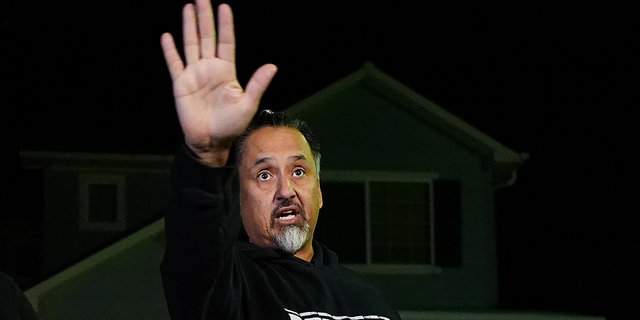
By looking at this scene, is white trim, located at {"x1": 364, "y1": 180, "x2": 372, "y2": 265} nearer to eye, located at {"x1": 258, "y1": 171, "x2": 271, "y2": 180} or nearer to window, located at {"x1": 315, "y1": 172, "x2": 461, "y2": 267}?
window, located at {"x1": 315, "y1": 172, "x2": 461, "y2": 267}

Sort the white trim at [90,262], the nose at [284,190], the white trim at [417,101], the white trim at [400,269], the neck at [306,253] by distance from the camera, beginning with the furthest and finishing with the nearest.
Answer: the white trim at [417,101] → the white trim at [400,269] → the white trim at [90,262] → the neck at [306,253] → the nose at [284,190]

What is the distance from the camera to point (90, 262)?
962 centimetres

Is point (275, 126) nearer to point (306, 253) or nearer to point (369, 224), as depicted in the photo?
point (306, 253)

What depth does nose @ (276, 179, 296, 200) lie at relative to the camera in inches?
103

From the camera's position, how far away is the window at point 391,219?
10.1 meters

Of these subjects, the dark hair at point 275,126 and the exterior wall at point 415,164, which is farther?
A: the exterior wall at point 415,164

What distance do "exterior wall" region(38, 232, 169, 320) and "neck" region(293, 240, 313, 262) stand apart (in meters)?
7.12

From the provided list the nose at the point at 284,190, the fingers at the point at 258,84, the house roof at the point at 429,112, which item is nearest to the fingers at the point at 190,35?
the fingers at the point at 258,84

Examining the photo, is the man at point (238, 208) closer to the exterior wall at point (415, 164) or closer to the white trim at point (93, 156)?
the exterior wall at point (415, 164)

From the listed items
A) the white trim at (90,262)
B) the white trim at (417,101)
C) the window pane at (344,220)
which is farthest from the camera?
the white trim at (417,101)

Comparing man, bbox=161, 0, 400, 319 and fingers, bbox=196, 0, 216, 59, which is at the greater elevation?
fingers, bbox=196, 0, 216, 59

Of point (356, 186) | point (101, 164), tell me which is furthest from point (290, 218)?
point (101, 164)

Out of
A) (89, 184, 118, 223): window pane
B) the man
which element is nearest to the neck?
the man

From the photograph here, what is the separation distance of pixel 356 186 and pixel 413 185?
0.68 metres
